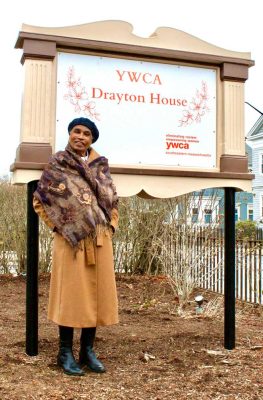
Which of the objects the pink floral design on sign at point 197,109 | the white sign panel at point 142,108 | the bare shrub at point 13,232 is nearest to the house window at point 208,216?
the white sign panel at point 142,108

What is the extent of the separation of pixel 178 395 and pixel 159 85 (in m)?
2.36

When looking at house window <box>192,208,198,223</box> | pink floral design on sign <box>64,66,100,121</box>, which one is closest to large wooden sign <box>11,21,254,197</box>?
pink floral design on sign <box>64,66,100,121</box>

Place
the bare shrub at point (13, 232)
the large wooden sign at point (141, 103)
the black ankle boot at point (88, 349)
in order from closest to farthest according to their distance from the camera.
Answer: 1. the black ankle boot at point (88, 349)
2. the large wooden sign at point (141, 103)
3. the bare shrub at point (13, 232)

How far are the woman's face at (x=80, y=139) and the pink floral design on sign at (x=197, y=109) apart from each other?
3.06 feet

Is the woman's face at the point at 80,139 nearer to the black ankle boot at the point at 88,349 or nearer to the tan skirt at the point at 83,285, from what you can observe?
the tan skirt at the point at 83,285

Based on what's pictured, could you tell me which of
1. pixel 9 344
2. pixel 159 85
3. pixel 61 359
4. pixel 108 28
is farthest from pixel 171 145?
pixel 9 344

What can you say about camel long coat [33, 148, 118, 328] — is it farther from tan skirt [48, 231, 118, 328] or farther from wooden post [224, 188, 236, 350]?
wooden post [224, 188, 236, 350]

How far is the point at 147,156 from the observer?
4.23 meters

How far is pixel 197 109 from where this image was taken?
4.39 metres

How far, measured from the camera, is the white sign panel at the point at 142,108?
4047 millimetres

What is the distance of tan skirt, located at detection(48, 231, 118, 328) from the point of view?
3521mm

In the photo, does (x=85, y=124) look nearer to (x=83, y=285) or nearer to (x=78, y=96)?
(x=78, y=96)

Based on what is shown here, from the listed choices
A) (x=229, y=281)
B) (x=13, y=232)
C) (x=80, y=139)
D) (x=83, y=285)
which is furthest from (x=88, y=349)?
(x=13, y=232)

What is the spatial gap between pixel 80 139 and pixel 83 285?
1.02 metres
